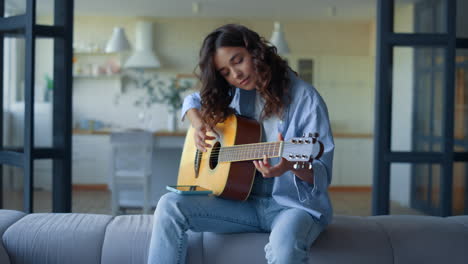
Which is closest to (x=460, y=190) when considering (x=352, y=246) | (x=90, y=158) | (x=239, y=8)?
(x=352, y=246)

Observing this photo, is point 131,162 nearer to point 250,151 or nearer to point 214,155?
point 214,155

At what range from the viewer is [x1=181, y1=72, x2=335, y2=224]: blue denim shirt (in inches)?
66.0

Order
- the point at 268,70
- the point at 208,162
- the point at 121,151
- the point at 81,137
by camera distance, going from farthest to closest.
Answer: the point at 81,137
the point at 121,151
the point at 208,162
the point at 268,70

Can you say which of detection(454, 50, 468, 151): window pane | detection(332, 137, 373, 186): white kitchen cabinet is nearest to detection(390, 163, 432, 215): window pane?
detection(454, 50, 468, 151): window pane

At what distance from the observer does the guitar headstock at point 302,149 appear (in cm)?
150

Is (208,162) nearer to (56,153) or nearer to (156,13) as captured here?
(56,153)

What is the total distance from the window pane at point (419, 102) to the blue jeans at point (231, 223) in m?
2.19

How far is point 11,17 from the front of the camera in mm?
2541

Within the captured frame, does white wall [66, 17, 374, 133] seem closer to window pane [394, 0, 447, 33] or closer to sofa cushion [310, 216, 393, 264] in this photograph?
window pane [394, 0, 447, 33]

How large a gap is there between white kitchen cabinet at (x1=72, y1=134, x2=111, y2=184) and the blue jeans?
16.6ft

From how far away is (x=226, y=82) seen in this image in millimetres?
2033

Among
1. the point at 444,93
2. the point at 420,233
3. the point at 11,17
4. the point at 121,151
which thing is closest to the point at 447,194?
A: the point at 444,93

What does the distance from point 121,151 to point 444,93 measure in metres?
2.91

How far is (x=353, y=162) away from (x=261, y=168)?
535 cm
